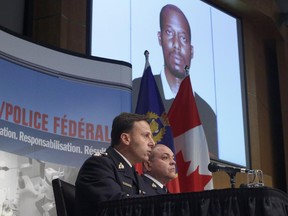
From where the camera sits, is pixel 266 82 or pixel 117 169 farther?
pixel 266 82

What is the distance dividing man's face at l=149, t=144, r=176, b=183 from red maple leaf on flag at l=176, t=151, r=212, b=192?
1041mm

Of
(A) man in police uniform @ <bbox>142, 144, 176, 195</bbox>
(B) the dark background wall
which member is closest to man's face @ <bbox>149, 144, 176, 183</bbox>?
(A) man in police uniform @ <bbox>142, 144, 176, 195</bbox>

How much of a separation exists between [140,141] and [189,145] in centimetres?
222

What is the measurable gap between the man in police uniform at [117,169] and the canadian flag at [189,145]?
2.09m

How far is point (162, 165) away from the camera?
12.1 ft

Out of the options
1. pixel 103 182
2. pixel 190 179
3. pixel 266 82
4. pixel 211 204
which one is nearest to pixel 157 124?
pixel 190 179

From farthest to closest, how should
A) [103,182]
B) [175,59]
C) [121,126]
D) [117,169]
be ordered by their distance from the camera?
[175,59] → [121,126] → [117,169] → [103,182]

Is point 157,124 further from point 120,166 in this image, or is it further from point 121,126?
point 120,166

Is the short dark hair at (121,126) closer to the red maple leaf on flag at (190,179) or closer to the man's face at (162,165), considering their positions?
the man's face at (162,165)

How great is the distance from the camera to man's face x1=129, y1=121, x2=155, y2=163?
2725 millimetres

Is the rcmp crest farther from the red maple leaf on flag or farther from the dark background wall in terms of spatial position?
the dark background wall

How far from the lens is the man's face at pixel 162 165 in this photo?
3637 mm

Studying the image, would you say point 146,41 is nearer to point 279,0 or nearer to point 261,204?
point 279,0

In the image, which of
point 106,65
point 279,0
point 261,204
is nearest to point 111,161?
point 261,204
